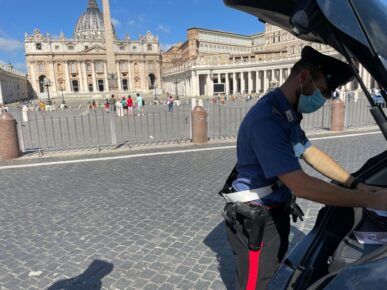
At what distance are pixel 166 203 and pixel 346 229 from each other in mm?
3605

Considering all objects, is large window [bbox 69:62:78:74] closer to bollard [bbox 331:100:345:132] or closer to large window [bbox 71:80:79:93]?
large window [bbox 71:80:79:93]

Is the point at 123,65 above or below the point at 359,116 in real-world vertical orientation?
above

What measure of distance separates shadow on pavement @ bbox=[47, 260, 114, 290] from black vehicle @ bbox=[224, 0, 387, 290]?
2007mm

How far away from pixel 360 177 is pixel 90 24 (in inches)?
4802

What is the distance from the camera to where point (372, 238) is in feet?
4.38

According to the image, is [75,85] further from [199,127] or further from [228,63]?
[199,127]

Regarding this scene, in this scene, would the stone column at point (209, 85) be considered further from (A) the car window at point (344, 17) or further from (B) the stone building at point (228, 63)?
(A) the car window at point (344, 17)

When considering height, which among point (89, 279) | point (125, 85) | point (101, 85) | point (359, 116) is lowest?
point (89, 279)

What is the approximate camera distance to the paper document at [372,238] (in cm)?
131

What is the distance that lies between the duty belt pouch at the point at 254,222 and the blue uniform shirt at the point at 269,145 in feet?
0.23

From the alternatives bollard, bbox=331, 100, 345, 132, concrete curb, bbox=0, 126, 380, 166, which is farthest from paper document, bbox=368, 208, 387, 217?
bollard, bbox=331, 100, 345, 132

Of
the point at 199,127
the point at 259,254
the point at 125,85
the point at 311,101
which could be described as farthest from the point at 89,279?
the point at 125,85

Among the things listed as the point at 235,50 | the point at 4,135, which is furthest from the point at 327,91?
the point at 235,50

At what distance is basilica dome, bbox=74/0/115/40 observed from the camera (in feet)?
357
